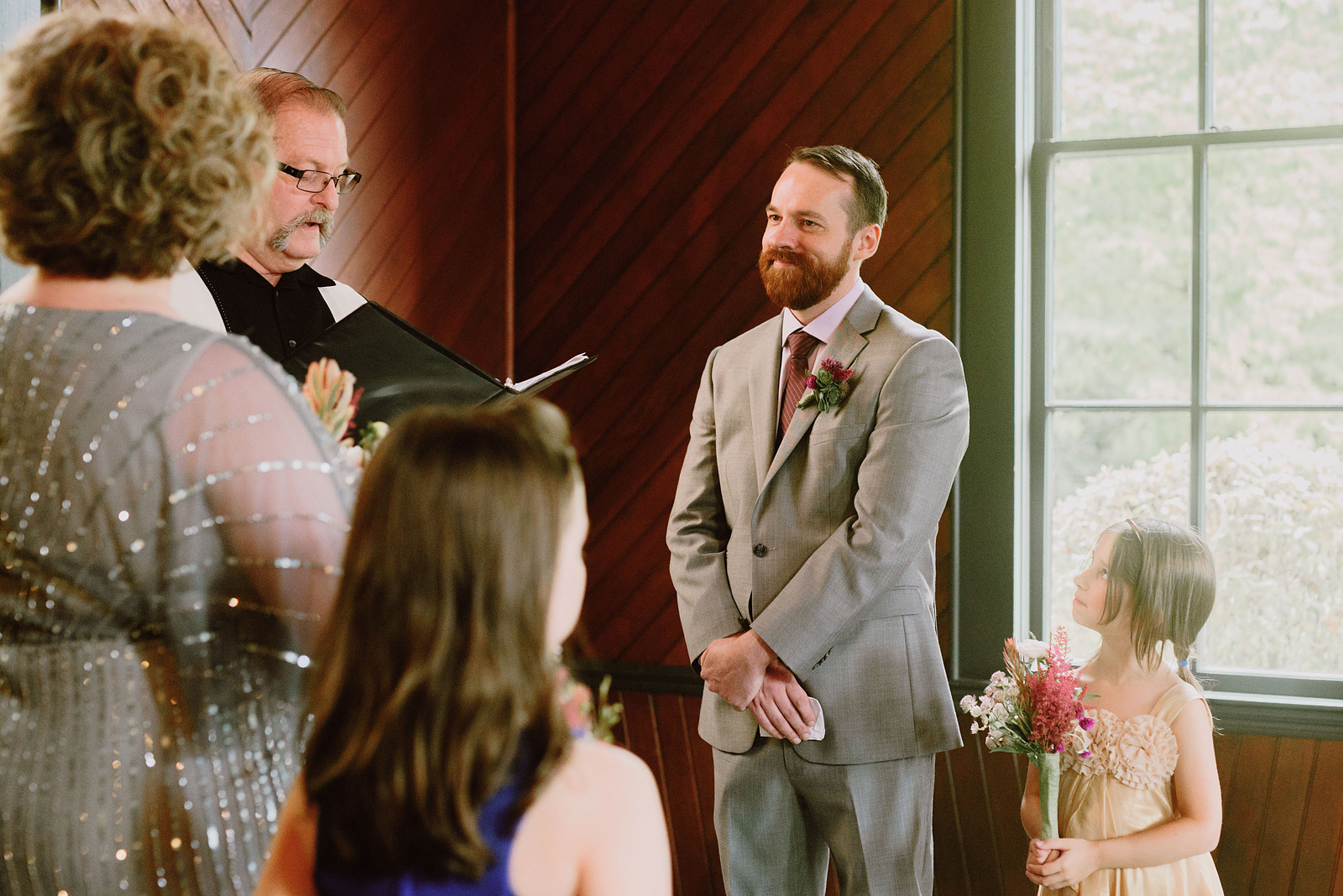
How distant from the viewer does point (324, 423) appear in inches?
44.8

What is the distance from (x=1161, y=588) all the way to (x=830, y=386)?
80 cm

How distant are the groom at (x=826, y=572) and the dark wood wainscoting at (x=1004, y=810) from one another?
761 mm

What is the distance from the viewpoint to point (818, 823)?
7.78ft

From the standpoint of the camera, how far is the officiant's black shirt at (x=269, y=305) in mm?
1910

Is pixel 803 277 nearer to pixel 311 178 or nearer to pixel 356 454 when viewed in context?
pixel 311 178

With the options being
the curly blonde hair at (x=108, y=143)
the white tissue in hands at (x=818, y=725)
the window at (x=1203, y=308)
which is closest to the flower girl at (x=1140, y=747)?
the white tissue in hands at (x=818, y=725)

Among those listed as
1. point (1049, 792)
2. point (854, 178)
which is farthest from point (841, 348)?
point (1049, 792)

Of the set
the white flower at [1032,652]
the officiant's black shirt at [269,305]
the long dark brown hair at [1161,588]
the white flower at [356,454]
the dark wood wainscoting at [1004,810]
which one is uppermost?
the officiant's black shirt at [269,305]

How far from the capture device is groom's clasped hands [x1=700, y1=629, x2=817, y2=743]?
7.41 ft

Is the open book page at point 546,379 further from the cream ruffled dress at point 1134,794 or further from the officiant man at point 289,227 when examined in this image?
the cream ruffled dress at point 1134,794

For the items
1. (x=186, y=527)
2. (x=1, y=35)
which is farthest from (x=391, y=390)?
(x=1, y=35)

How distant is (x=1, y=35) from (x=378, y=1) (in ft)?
4.39

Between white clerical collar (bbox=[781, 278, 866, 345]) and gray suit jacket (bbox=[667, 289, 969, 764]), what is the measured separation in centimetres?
3

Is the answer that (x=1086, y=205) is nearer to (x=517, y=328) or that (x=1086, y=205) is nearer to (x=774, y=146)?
(x=774, y=146)
